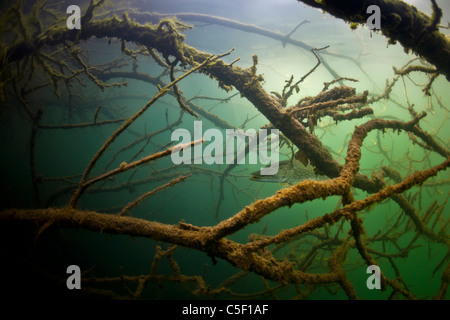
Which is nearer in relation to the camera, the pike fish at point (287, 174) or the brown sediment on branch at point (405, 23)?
the brown sediment on branch at point (405, 23)

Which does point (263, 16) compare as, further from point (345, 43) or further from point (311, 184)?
point (311, 184)

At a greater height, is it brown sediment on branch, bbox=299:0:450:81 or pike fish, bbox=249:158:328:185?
brown sediment on branch, bbox=299:0:450:81

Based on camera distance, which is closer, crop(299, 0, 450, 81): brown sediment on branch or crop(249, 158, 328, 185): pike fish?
crop(299, 0, 450, 81): brown sediment on branch

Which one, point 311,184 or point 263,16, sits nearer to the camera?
point 311,184

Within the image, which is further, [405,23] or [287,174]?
[287,174]

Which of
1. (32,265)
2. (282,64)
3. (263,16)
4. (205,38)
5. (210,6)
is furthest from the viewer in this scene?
(282,64)

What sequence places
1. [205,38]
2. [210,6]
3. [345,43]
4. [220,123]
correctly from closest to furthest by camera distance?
[220,123] < [210,6] < [345,43] < [205,38]

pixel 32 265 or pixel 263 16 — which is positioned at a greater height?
pixel 263 16

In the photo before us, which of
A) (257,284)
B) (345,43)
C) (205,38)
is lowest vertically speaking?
(257,284)

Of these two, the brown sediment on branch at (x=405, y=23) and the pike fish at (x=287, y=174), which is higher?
the brown sediment on branch at (x=405, y=23)

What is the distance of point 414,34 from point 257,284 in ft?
65.8

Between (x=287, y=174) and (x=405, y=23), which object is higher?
(x=405, y=23)
